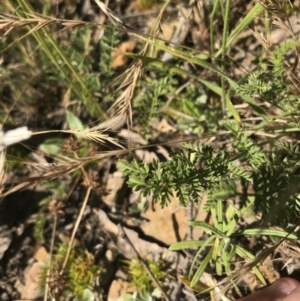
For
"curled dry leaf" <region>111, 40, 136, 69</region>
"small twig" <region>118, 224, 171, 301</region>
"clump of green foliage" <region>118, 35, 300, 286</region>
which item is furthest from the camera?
"curled dry leaf" <region>111, 40, 136, 69</region>

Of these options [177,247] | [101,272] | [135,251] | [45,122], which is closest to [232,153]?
[177,247]

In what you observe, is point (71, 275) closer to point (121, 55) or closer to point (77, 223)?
point (77, 223)

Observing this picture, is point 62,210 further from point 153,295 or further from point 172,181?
point 172,181

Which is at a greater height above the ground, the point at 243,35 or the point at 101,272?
the point at 243,35

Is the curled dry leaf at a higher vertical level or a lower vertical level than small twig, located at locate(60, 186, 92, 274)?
higher

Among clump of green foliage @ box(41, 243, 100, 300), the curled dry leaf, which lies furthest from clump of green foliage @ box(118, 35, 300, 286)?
the curled dry leaf

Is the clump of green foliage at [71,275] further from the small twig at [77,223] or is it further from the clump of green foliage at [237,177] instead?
the clump of green foliage at [237,177]

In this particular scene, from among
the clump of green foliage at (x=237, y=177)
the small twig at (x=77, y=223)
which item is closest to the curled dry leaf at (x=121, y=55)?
the small twig at (x=77, y=223)

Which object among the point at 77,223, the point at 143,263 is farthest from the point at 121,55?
the point at 143,263

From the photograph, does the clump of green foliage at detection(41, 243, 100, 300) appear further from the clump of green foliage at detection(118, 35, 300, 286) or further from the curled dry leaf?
the curled dry leaf
